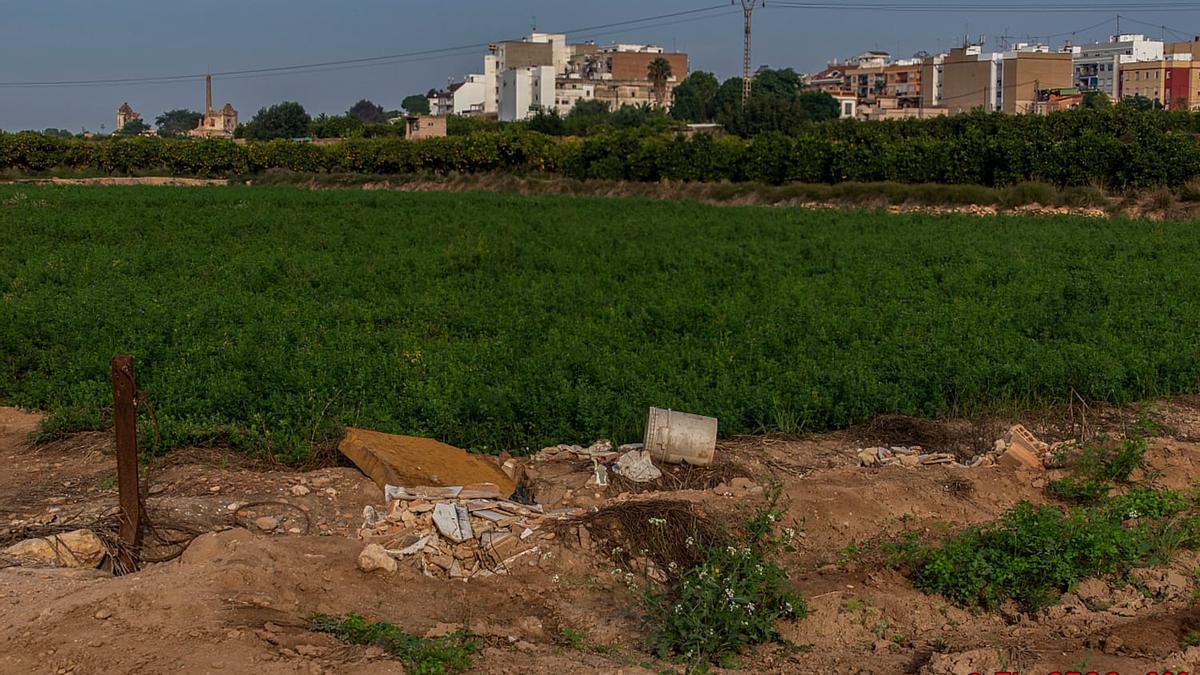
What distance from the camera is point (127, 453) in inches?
255

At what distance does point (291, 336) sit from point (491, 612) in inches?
251

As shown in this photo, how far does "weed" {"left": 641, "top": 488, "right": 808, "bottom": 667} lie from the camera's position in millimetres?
5398

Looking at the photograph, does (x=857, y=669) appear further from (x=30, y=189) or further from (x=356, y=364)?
(x=30, y=189)

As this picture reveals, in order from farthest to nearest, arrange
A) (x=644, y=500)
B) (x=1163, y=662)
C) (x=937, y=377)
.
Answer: (x=937, y=377) → (x=644, y=500) → (x=1163, y=662)

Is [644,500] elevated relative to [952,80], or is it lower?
lower

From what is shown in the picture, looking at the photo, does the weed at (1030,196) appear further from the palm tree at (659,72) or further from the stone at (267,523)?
the palm tree at (659,72)

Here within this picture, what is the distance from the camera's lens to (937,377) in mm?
10258

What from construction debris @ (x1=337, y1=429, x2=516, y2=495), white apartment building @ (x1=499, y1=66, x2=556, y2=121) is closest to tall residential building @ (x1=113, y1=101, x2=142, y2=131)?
white apartment building @ (x1=499, y1=66, x2=556, y2=121)

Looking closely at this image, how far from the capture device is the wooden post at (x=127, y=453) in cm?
641

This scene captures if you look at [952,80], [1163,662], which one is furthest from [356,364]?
[952,80]

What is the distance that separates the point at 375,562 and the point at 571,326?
20.6 feet

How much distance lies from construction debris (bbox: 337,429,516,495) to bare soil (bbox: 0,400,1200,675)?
18 centimetres

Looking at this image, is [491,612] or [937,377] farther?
[937,377]

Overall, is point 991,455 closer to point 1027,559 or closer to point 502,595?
point 1027,559
